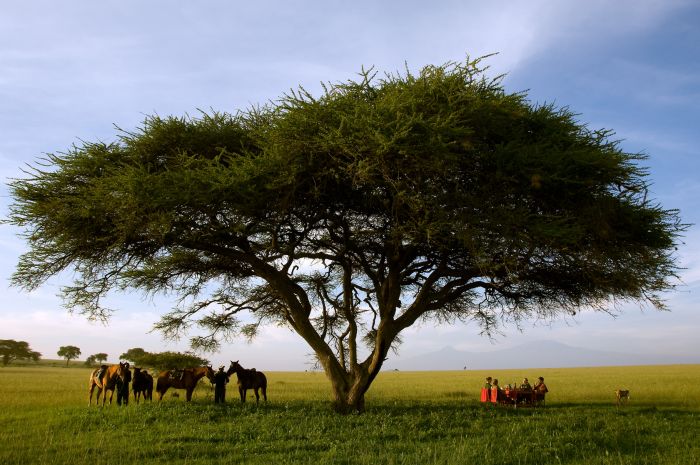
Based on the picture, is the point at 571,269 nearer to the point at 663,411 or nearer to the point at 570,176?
the point at 570,176

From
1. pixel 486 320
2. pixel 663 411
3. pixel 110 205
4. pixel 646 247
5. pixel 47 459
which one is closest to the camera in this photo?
pixel 47 459

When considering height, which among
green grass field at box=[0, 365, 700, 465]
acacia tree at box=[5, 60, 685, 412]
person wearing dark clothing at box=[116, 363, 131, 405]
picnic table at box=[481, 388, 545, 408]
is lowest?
green grass field at box=[0, 365, 700, 465]

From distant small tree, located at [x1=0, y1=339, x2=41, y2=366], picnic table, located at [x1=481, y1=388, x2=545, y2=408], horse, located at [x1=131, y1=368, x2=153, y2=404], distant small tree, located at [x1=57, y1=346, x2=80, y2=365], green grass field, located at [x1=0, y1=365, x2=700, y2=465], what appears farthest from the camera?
distant small tree, located at [x1=57, y1=346, x2=80, y2=365]

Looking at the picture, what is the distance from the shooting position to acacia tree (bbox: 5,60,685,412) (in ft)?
45.3

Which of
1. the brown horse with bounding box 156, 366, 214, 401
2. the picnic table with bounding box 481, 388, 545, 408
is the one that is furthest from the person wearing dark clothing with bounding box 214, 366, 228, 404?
the picnic table with bounding box 481, 388, 545, 408

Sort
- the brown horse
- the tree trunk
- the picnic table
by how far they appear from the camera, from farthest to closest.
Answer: the picnic table, the brown horse, the tree trunk

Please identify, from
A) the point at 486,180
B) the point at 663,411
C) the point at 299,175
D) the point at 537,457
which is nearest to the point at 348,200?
the point at 299,175

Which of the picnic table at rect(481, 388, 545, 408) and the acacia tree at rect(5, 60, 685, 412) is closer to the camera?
the acacia tree at rect(5, 60, 685, 412)

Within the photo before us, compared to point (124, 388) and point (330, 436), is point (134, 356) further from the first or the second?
point (330, 436)

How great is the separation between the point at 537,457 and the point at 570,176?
7392mm

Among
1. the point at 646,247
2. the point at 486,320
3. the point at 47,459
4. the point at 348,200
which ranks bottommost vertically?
A: the point at 47,459

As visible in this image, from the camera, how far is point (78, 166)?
52.9ft

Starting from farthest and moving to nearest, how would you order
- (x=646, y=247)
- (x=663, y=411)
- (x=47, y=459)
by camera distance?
(x=663, y=411), (x=646, y=247), (x=47, y=459)

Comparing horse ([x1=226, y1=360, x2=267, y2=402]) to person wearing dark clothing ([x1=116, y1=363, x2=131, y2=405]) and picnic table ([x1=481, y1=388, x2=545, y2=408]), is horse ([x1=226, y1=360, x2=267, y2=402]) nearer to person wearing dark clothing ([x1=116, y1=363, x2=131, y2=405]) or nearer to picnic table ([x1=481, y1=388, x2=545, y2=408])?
person wearing dark clothing ([x1=116, y1=363, x2=131, y2=405])
